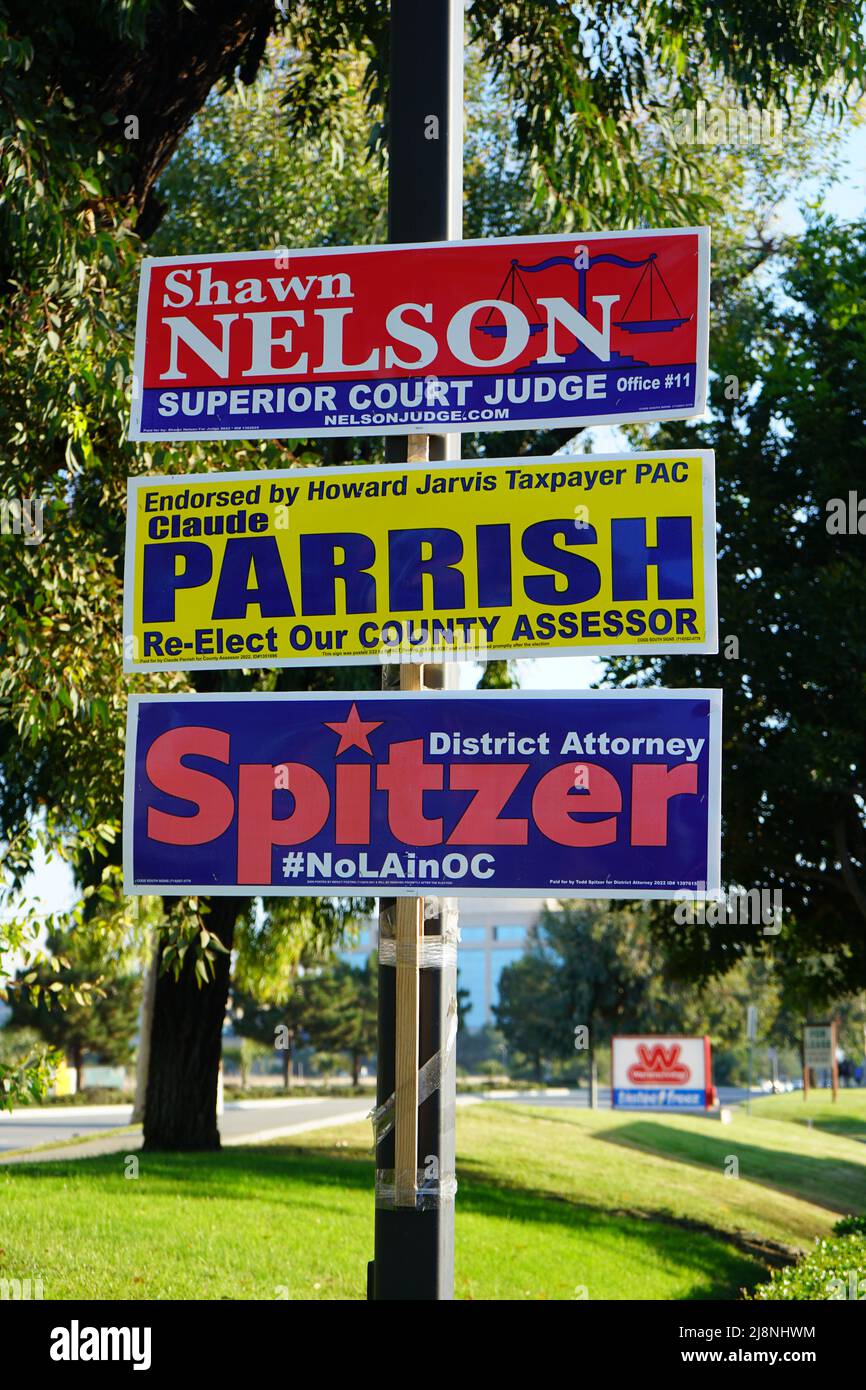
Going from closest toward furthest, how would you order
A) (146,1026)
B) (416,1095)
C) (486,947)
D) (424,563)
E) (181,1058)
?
(416,1095) < (424,563) < (181,1058) < (146,1026) < (486,947)

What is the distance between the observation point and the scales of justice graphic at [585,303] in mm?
4574

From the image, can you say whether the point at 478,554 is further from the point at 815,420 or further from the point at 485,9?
the point at 815,420

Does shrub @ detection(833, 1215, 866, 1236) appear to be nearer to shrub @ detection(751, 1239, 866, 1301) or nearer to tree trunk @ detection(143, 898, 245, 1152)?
shrub @ detection(751, 1239, 866, 1301)

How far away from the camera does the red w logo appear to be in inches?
997

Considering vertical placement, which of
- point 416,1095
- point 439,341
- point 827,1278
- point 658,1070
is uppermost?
point 439,341

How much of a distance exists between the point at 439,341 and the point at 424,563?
2.61ft

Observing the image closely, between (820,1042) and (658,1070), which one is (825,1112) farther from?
(658,1070)

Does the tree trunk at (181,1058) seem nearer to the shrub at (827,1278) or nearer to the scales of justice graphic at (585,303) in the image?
the shrub at (827,1278)

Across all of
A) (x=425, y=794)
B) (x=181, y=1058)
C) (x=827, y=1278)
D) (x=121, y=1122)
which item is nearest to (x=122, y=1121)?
(x=121, y=1122)

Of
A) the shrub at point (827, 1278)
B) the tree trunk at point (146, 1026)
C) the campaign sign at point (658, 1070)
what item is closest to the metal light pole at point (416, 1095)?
the shrub at point (827, 1278)

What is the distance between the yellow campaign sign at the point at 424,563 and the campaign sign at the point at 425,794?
211 mm

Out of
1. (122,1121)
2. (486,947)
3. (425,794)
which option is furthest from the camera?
(486,947)

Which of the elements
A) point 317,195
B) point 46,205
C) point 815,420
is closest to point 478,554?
point 46,205

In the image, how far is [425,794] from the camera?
170 inches
